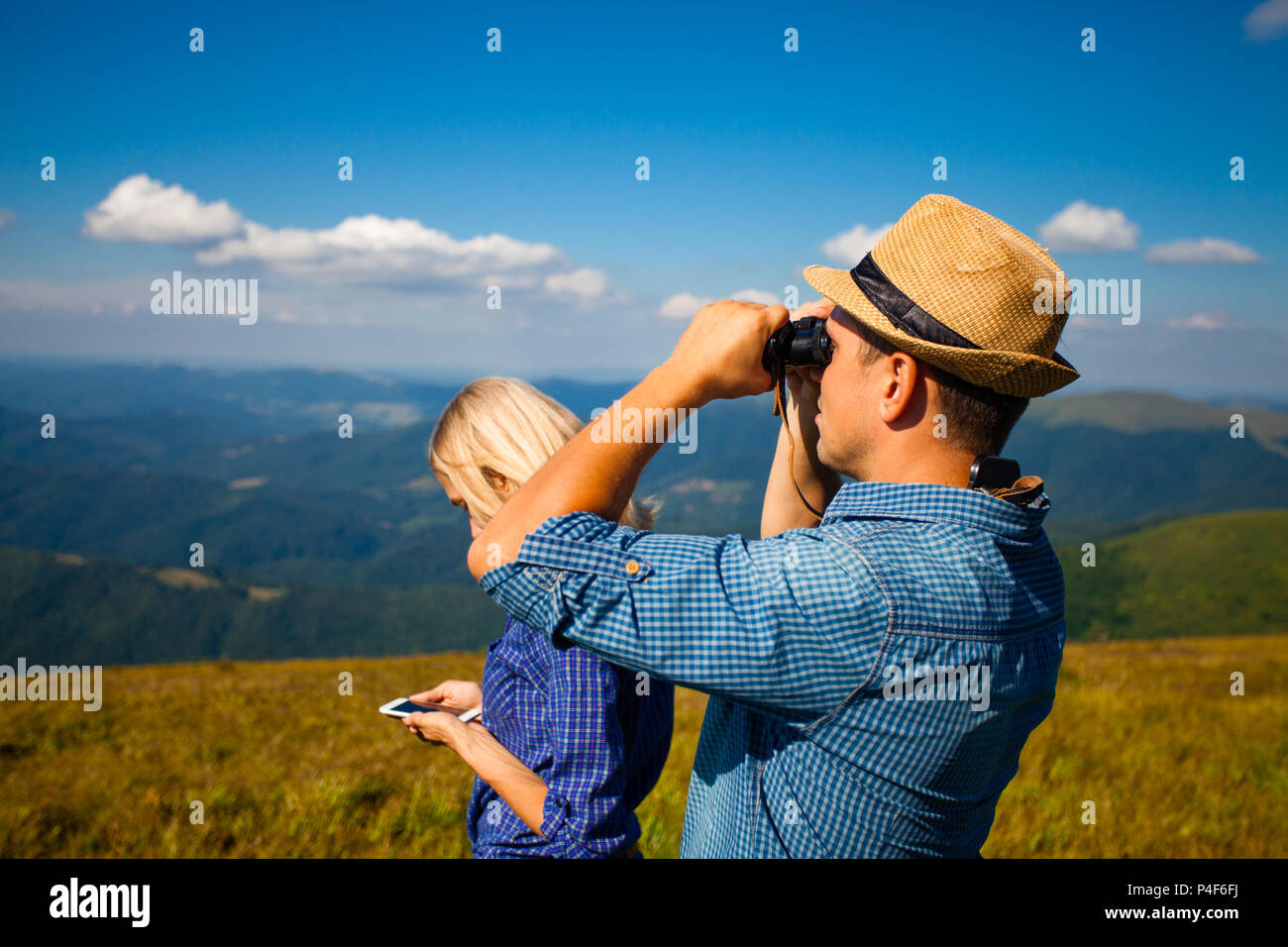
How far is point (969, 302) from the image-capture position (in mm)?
1707

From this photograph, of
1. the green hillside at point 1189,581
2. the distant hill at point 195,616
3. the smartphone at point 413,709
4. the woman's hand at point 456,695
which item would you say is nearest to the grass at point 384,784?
the woman's hand at point 456,695

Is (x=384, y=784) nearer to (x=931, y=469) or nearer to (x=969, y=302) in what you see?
(x=931, y=469)

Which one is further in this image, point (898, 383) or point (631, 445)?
point (898, 383)

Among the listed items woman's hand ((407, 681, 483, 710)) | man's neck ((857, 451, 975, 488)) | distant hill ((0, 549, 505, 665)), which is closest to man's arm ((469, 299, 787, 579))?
man's neck ((857, 451, 975, 488))

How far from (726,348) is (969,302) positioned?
0.50m

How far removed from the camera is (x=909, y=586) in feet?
5.12

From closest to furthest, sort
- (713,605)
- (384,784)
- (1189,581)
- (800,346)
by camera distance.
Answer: (713,605) → (800,346) → (384,784) → (1189,581)

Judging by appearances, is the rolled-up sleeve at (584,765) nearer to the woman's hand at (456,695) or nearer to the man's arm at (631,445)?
the woman's hand at (456,695)

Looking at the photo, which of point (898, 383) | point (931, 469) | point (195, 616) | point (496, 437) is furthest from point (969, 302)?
point (195, 616)

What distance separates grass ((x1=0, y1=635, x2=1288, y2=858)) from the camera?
16.5 ft

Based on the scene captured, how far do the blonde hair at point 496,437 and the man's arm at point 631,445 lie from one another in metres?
1.30

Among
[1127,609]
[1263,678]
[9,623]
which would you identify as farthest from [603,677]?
[9,623]

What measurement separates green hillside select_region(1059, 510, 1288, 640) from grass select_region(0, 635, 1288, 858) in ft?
300
